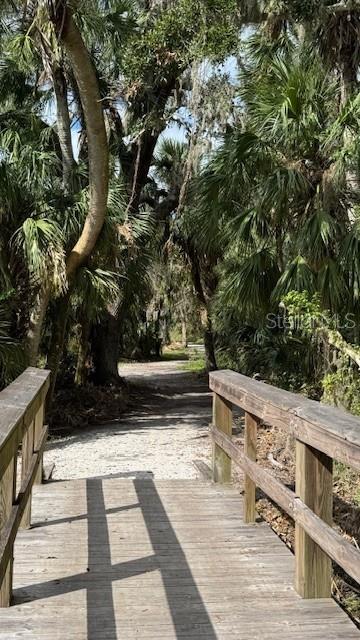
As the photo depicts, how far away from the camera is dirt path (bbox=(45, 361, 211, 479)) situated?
8.04 metres

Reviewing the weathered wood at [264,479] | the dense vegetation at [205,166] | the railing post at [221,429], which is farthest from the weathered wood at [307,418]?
the dense vegetation at [205,166]

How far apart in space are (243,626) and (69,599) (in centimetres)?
91

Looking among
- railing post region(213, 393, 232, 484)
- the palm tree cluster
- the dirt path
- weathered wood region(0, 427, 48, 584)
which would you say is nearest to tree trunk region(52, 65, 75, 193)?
the palm tree cluster

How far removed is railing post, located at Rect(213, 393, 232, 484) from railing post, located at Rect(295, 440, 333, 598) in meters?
2.10

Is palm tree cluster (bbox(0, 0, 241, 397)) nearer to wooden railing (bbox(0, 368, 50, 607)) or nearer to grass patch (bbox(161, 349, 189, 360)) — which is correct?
wooden railing (bbox(0, 368, 50, 607))

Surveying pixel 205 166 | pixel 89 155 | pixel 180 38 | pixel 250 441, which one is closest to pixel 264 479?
pixel 250 441

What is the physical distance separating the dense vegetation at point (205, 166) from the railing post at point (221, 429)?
154 cm

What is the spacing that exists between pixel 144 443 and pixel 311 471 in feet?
22.8

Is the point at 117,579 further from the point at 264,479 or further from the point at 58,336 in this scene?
the point at 58,336

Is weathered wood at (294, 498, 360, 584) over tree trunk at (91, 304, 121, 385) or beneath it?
beneath

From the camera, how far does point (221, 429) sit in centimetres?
569

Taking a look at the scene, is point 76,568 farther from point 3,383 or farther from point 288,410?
point 3,383

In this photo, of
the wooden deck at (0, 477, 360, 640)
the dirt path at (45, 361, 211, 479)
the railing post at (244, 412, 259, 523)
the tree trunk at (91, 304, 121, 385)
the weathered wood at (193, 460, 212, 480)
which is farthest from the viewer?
the tree trunk at (91, 304, 121, 385)

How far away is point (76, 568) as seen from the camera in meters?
3.92
